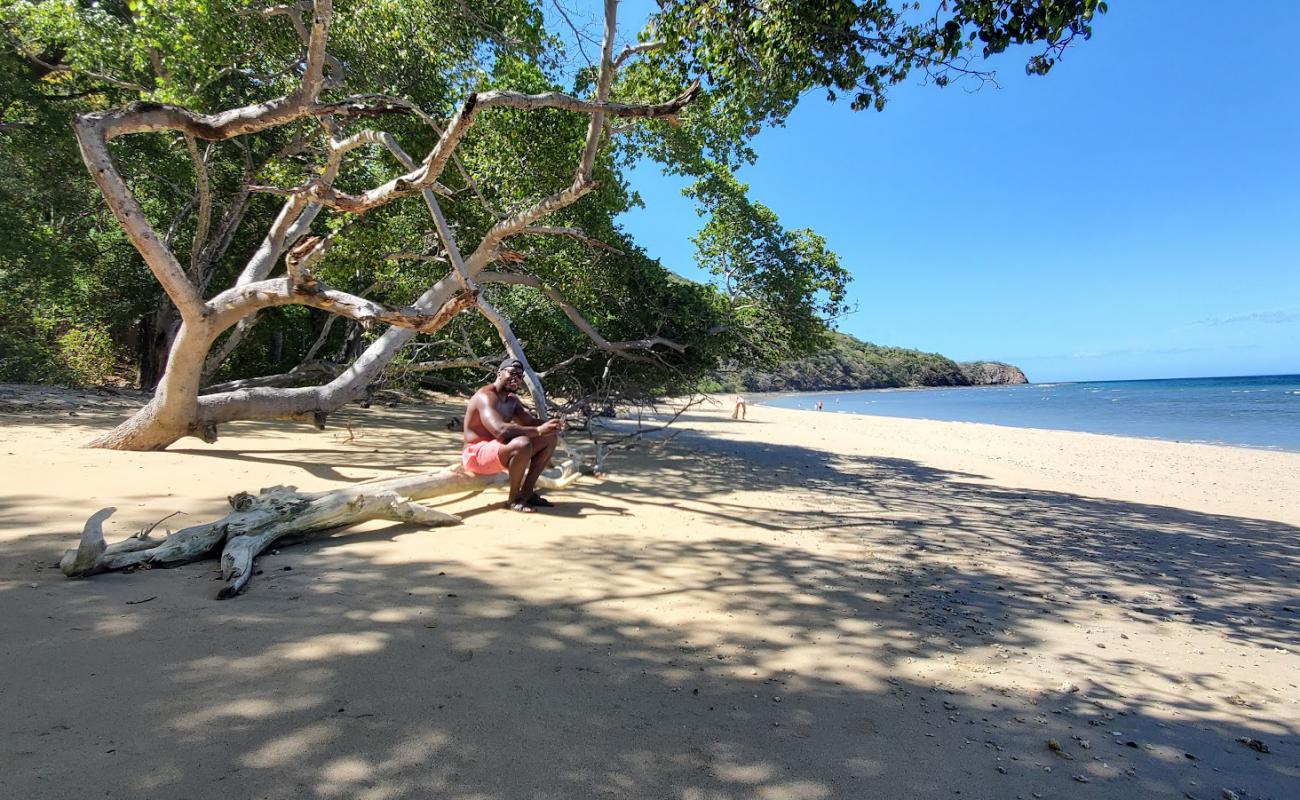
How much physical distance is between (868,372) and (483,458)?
87.3 meters

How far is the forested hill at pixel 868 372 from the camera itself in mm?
76625

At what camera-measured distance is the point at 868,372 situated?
85.7 m

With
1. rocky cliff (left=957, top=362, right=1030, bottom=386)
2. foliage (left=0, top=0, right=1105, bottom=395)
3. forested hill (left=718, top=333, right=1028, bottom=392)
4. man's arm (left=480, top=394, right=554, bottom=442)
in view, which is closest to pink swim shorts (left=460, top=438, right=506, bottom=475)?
man's arm (left=480, top=394, right=554, bottom=442)

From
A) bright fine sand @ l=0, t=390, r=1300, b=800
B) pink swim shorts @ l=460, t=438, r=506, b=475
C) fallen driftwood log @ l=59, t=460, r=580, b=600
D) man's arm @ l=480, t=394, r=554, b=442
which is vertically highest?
man's arm @ l=480, t=394, r=554, b=442

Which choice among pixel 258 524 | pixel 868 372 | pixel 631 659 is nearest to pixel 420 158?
pixel 258 524

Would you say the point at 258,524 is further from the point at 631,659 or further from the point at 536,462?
the point at 631,659

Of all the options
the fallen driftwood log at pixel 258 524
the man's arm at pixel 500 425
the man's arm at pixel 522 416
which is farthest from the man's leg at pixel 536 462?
the fallen driftwood log at pixel 258 524

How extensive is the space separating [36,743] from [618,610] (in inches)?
84.6

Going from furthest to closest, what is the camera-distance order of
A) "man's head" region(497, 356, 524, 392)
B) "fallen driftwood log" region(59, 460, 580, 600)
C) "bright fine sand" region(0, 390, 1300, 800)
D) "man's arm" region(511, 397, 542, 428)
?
"man's arm" region(511, 397, 542, 428)
"man's head" region(497, 356, 524, 392)
"fallen driftwood log" region(59, 460, 580, 600)
"bright fine sand" region(0, 390, 1300, 800)

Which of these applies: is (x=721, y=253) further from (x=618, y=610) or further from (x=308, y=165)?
(x=618, y=610)

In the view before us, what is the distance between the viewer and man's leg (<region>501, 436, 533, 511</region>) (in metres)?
4.98

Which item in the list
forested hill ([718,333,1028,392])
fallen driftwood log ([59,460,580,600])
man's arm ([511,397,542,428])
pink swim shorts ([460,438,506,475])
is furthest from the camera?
forested hill ([718,333,1028,392])

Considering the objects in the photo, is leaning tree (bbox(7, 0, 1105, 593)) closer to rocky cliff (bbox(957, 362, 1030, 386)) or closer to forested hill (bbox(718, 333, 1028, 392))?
forested hill (bbox(718, 333, 1028, 392))

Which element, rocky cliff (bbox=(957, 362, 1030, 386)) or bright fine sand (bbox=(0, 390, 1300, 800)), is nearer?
bright fine sand (bbox=(0, 390, 1300, 800))
